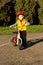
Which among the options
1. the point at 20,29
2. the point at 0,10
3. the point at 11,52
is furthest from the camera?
the point at 0,10

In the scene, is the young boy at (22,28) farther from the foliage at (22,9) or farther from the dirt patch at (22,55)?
the foliage at (22,9)

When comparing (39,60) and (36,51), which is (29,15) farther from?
(39,60)

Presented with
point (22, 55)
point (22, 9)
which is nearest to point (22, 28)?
point (22, 55)

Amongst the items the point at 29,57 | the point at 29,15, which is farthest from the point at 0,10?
the point at 29,57

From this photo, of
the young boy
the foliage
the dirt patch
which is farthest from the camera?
the foliage

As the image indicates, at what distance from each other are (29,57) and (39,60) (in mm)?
599

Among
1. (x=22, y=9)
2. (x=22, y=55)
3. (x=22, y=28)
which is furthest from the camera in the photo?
(x=22, y=9)

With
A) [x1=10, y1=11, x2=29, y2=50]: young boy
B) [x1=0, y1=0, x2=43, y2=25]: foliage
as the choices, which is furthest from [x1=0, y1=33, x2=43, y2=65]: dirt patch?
[x1=0, y1=0, x2=43, y2=25]: foliage

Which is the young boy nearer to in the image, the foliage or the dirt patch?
the dirt patch

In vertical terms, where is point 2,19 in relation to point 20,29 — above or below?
below

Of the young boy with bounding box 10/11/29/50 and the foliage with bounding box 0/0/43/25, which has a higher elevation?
the young boy with bounding box 10/11/29/50

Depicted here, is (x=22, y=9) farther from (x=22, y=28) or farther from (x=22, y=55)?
(x=22, y=55)

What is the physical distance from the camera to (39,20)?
26.8m

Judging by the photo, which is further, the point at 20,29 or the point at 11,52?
the point at 20,29
